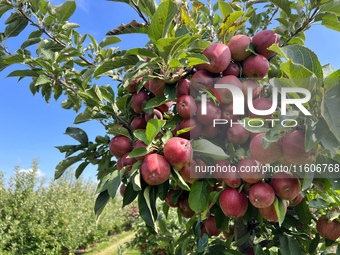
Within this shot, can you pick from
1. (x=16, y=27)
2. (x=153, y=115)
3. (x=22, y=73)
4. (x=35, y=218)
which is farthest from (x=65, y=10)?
(x=35, y=218)

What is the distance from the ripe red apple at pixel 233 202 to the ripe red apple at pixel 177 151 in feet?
0.85

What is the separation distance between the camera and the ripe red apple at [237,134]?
38.6 inches

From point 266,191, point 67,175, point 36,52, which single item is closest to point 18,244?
point 67,175

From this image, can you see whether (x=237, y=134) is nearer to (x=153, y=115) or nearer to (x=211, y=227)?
(x=153, y=115)

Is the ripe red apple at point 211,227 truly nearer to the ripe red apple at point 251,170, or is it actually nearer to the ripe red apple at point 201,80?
the ripe red apple at point 251,170

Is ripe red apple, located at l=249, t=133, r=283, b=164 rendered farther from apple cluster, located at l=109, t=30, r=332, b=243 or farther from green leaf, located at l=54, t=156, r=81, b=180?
green leaf, located at l=54, t=156, r=81, b=180

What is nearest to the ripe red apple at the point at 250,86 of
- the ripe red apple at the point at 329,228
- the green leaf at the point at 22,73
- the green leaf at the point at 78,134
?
the ripe red apple at the point at 329,228

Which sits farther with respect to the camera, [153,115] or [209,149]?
[153,115]

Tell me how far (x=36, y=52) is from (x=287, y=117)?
1.73 meters

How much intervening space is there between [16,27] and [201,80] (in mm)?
1513

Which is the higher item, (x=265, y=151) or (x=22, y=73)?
(x=22, y=73)

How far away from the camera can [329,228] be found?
131cm

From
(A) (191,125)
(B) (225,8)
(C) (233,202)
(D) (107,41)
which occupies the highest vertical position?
(D) (107,41)

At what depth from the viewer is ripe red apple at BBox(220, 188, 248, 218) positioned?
0.98 metres
